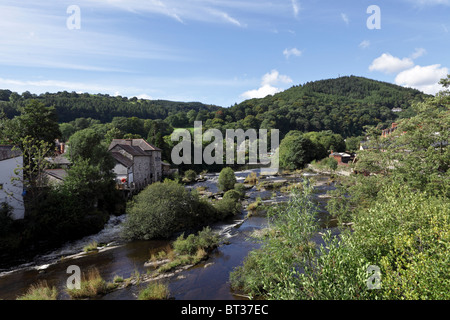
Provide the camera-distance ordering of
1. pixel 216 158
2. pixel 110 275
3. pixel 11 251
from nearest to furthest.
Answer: pixel 110 275 → pixel 11 251 → pixel 216 158

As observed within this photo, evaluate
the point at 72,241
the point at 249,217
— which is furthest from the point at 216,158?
the point at 72,241

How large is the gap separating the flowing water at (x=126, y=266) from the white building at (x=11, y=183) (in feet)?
18.8

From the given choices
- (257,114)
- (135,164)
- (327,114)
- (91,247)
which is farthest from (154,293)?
(327,114)

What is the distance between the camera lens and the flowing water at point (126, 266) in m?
15.6

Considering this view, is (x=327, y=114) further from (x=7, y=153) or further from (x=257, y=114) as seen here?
(x=7, y=153)

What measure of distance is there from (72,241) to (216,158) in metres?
56.4

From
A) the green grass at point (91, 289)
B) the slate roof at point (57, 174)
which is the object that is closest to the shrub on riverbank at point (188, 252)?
the green grass at point (91, 289)

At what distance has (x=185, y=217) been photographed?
26.9m

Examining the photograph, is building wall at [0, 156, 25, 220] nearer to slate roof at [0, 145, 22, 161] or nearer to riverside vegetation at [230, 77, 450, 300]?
slate roof at [0, 145, 22, 161]

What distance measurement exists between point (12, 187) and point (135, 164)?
18130mm

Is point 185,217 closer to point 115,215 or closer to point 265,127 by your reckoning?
point 115,215

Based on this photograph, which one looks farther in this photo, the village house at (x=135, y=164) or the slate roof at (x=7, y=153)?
the village house at (x=135, y=164)

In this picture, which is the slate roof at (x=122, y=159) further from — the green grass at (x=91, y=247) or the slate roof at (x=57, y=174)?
the green grass at (x=91, y=247)

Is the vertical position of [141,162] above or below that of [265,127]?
below
